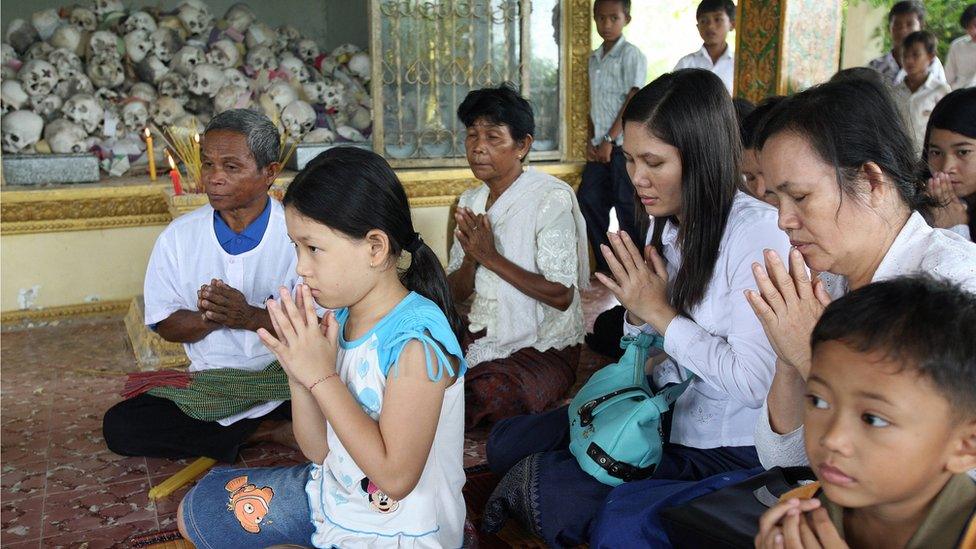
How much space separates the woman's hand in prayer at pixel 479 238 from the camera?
3.01m

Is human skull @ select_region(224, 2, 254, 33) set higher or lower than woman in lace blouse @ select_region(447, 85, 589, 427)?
higher

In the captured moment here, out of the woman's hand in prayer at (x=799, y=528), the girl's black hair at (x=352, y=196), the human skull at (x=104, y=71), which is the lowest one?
the woman's hand in prayer at (x=799, y=528)

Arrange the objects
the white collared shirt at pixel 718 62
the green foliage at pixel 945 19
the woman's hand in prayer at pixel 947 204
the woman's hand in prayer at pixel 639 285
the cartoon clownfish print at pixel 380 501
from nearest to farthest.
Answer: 1. the cartoon clownfish print at pixel 380 501
2. the woman's hand in prayer at pixel 639 285
3. the woman's hand in prayer at pixel 947 204
4. the white collared shirt at pixel 718 62
5. the green foliage at pixel 945 19

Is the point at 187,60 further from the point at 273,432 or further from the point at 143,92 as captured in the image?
the point at 273,432

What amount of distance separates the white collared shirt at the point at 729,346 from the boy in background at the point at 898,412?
63cm

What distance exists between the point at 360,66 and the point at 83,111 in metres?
1.79

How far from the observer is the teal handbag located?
75.2 inches

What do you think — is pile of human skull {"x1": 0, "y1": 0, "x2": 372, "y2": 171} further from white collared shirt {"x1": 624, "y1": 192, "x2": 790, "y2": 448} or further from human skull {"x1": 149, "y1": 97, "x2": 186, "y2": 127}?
white collared shirt {"x1": 624, "y1": 192, "x2": 790, "y2": 448}

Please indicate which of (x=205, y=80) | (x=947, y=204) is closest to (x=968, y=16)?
(x=947, y=204)

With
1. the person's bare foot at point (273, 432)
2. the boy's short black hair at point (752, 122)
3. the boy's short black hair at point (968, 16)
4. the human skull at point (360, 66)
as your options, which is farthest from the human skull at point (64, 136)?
the boy's short black hair at point (968, 16)

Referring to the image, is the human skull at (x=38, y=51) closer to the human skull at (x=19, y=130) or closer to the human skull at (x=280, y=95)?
the human skull at (x=19, y=130)

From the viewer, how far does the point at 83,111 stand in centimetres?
510

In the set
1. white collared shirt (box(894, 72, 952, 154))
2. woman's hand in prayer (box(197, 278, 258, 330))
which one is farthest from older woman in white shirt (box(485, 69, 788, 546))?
white collared shirt (box(894, 72, 952, 154))

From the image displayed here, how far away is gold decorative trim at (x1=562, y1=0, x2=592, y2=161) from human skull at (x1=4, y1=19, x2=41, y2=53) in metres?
3.39
